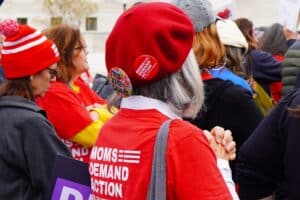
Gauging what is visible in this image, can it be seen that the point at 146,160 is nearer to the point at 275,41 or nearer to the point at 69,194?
the point at 69,194

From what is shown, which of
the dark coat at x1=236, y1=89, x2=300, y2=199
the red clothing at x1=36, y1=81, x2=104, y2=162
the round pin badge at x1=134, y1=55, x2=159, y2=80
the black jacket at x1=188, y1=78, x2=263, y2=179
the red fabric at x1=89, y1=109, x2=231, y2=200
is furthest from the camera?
the red clothing at x1=36, y1=81, x2=104, y2=162

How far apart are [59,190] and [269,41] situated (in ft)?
15.2

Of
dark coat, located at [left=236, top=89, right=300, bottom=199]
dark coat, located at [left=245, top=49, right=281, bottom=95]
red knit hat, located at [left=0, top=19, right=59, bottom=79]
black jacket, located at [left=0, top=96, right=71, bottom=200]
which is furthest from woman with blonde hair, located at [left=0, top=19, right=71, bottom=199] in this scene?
dark coat, located at [left=245, top=49, right=281, bottom=95]

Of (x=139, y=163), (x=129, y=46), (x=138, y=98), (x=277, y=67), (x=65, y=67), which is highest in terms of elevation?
(x=129, y=46)

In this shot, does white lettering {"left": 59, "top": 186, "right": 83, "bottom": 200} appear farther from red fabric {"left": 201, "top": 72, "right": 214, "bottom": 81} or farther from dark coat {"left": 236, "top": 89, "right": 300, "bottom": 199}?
red fabric {"left": 201, "top": 72, "right": 214, "bottom": 81}

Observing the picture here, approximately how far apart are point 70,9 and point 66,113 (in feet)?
142

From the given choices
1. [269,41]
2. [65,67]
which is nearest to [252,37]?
[269,41]

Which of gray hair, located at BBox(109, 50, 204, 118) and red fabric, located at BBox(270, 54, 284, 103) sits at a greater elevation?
gray hair, located at BBox(109, 50, 204, 118)

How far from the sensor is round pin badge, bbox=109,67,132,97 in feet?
7.34

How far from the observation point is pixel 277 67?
6.09 m

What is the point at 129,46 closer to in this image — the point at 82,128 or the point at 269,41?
the point at 82,128

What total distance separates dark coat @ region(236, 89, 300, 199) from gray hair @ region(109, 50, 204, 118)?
421mm

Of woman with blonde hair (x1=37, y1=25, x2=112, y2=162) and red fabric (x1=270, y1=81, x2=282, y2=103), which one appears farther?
red fabric (x1=270, y1=81, x2=282, y2=103)

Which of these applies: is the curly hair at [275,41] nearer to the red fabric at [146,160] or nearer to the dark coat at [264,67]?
the dark coat at [264,67]
